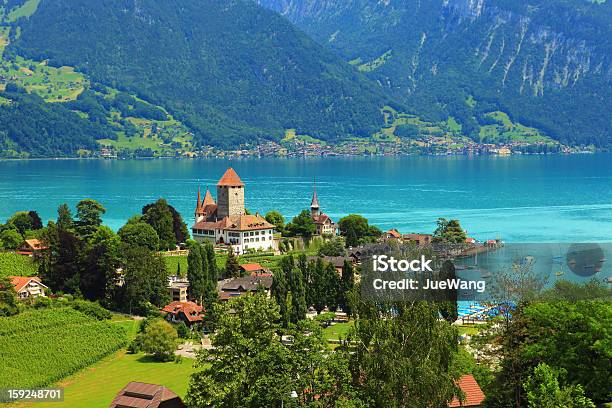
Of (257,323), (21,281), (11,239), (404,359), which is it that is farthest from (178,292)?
(404,359)

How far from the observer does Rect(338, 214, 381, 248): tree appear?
86463 millimetres

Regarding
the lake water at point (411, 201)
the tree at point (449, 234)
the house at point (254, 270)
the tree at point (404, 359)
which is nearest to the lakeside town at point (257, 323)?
the tree at point (404, 359)

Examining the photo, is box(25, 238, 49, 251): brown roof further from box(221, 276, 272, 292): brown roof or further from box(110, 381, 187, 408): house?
box(110, 381, 187, 408): house

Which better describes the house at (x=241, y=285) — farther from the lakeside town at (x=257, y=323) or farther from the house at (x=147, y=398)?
the house at (x=147, y=398)

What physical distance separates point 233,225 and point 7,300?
34720mm

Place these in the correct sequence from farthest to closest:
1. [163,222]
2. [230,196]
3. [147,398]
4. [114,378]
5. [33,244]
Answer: [230,196]
[163,222]
[33,244]
[114,378]
[147,398]

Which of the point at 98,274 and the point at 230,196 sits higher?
the point at 230,196

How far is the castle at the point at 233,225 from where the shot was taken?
270ft

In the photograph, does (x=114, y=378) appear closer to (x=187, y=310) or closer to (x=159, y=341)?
(x=159, y=341)

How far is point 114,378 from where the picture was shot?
4041cm

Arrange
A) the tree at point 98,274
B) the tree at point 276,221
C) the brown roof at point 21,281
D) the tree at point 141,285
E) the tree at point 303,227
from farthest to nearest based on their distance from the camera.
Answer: the tree at point 276,221 → the tree at point 303,227 → the tree at point 98,274 → the tree at point 141,285 → the brown roof at point 21,281

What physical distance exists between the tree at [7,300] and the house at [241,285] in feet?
44.8

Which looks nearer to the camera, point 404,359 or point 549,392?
point 404,359

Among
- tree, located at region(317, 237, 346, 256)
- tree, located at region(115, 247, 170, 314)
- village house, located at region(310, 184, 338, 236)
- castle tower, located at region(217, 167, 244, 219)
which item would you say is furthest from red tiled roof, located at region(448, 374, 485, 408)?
village house, located at region(310, 184, 338, 236)
